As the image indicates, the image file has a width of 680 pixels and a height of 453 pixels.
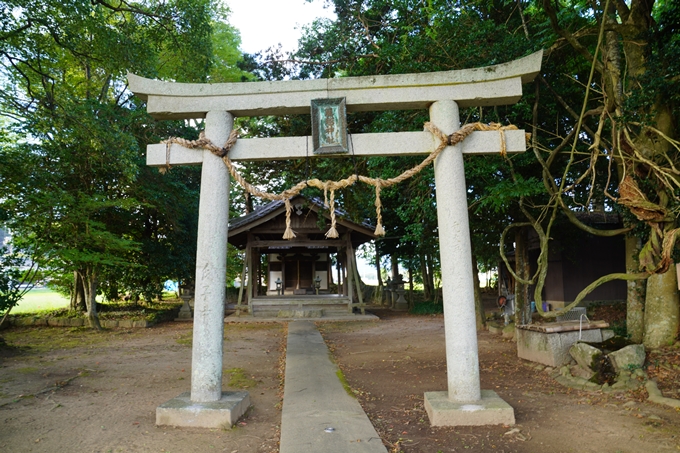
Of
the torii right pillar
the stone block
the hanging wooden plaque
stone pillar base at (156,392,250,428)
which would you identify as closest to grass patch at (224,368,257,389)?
stone pillar base at (156,392,250,428)

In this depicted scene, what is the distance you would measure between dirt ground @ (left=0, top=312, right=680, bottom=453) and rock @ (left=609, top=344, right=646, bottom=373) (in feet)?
2.08

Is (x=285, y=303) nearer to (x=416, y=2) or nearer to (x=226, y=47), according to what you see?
(x=416, y=2)

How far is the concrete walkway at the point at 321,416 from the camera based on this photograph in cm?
388

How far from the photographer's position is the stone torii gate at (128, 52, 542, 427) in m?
4.91

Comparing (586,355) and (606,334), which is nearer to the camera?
(586,355)

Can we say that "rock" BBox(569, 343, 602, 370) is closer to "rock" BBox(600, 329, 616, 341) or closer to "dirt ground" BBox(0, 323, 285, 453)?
"rock" BBox(600, 329, 616, 341)

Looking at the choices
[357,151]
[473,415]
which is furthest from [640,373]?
[357,151]

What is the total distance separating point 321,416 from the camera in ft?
15.4

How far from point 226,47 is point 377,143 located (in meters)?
19.6

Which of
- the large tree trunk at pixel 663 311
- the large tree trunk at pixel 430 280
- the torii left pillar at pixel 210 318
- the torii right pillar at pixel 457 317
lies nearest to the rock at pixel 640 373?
the large tree trunk at pixel 663 311

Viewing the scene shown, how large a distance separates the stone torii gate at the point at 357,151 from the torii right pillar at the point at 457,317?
11 millimetres

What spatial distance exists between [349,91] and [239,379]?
15.8ft

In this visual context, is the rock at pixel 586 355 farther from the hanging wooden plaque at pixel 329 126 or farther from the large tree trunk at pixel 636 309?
the hanging wooden plaque at pixel 329 126

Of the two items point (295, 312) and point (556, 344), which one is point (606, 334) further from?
point (295, 312)
